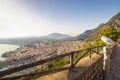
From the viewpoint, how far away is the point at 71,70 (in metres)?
8.06

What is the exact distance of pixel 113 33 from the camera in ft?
158

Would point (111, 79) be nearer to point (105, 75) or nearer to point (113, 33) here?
point (105, 75)

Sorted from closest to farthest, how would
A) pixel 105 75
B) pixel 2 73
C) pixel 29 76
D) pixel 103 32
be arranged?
pixel 2 73 < pixel 29 76 < pixel 105 75 < pixel 103 32

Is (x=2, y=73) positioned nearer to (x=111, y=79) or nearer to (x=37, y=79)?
(x=37, y=79)

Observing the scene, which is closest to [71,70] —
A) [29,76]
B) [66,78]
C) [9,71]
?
[66,78]

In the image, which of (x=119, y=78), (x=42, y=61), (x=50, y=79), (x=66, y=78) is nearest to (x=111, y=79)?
(x=119, y=78)

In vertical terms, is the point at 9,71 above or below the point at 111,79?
above

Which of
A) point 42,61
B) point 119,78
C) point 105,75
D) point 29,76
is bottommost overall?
point 119,78

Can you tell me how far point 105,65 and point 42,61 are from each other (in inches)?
116

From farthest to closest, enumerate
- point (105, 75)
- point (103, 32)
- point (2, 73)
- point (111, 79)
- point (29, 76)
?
point (103, 32), point (111, 79), point (105, 75), point (29, 76), point (2, 73)

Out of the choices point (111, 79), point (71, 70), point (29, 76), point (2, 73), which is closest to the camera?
point (2, 73)

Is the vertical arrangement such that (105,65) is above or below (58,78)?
above

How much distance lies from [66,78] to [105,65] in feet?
5.04

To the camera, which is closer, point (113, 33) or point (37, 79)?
point (37, 79)
